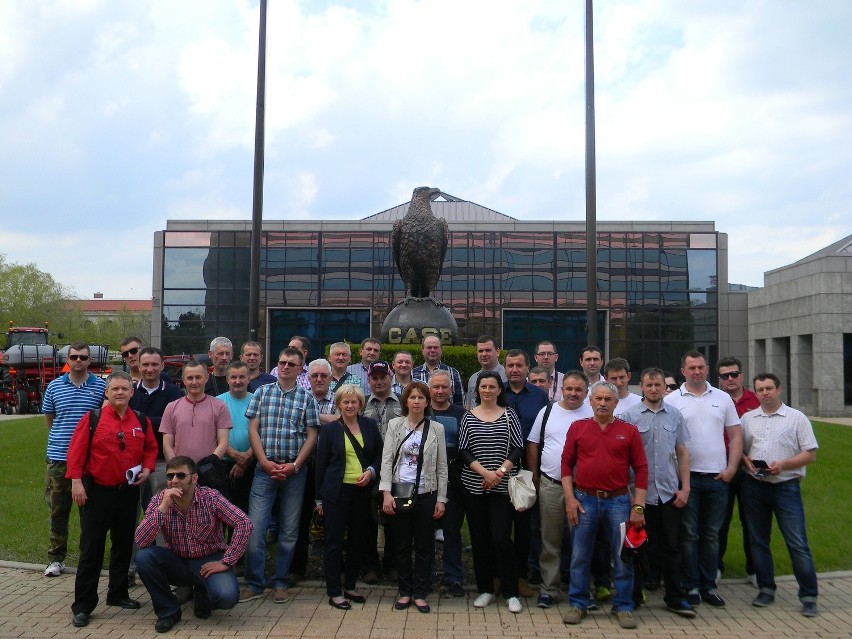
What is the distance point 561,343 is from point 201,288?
16.7 metres

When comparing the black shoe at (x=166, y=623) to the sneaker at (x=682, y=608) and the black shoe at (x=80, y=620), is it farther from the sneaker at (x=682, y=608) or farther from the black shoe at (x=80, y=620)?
the sneaker at (x=682, y=608)

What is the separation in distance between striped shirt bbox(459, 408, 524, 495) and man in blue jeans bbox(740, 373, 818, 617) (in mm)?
1689

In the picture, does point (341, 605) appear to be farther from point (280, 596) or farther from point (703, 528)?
point (703, 528)

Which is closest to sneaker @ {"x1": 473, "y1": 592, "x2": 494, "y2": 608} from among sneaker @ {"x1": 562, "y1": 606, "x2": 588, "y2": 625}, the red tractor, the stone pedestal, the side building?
sneaker @ {"x1": 562, "y1": 606, "x2": 588, "y2": 625}

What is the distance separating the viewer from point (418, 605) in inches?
196

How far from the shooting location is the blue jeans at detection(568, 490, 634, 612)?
15.8 ft

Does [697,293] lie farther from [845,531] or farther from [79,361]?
[79,361]

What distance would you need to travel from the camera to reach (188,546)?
4918mm

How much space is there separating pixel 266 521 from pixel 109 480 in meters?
1.15

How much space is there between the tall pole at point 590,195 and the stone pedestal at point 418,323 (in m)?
1.99

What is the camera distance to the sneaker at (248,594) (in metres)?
5.23

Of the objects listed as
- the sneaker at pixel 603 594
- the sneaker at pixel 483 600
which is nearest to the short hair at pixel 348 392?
the sneaker at pixel 483 600

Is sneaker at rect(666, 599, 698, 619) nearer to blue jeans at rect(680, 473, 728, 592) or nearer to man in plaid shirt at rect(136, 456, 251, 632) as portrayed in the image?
blue jeans at rect(680, 473, 728, 592)

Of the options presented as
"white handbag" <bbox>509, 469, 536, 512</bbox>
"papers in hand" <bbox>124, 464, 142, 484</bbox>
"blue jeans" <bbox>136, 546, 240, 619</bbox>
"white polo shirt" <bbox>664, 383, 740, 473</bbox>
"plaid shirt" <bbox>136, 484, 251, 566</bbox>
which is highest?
"white polo shirt" <bbox>664, 383, 740, 473</bbox>
